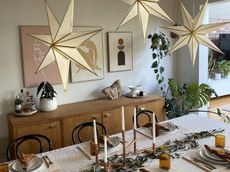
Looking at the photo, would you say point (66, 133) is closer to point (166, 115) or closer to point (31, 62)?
point (31, 62)

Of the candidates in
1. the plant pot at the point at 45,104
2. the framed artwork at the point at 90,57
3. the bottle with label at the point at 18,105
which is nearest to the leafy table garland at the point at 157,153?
the plant pot at the point at 45,104

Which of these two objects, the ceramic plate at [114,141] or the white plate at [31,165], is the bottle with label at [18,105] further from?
the ceramic plate at [114,141]

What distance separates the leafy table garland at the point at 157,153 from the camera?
76.0 inches

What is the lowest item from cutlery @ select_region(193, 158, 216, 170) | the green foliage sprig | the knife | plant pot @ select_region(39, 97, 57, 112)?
cutlery @ select_region(193, 158, 216, 170)

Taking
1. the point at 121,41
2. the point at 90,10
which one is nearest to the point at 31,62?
the point at 90,10

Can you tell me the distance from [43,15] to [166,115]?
2557 millimetres

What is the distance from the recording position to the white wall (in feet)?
10.8

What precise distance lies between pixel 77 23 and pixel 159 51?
153 cm

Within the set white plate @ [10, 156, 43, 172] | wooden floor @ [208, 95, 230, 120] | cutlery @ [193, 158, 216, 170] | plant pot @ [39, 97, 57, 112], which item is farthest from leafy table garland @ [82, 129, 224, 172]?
wooden floor @ [208, 95, 230, 120]

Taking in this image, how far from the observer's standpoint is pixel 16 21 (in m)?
3.31

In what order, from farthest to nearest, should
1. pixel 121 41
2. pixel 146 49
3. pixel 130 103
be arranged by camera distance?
1. pixel 146 49
2. pixel 121 41
3. pixel 130 103

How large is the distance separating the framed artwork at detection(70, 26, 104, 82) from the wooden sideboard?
1.32ft

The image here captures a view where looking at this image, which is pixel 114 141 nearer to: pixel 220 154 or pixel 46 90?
pixel 220 154

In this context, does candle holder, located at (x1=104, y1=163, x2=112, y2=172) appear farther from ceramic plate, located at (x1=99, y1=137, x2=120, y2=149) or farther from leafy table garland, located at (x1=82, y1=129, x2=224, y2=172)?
ceramic plate, located at (x1=99, y1=137, x2=120, y2=149)
